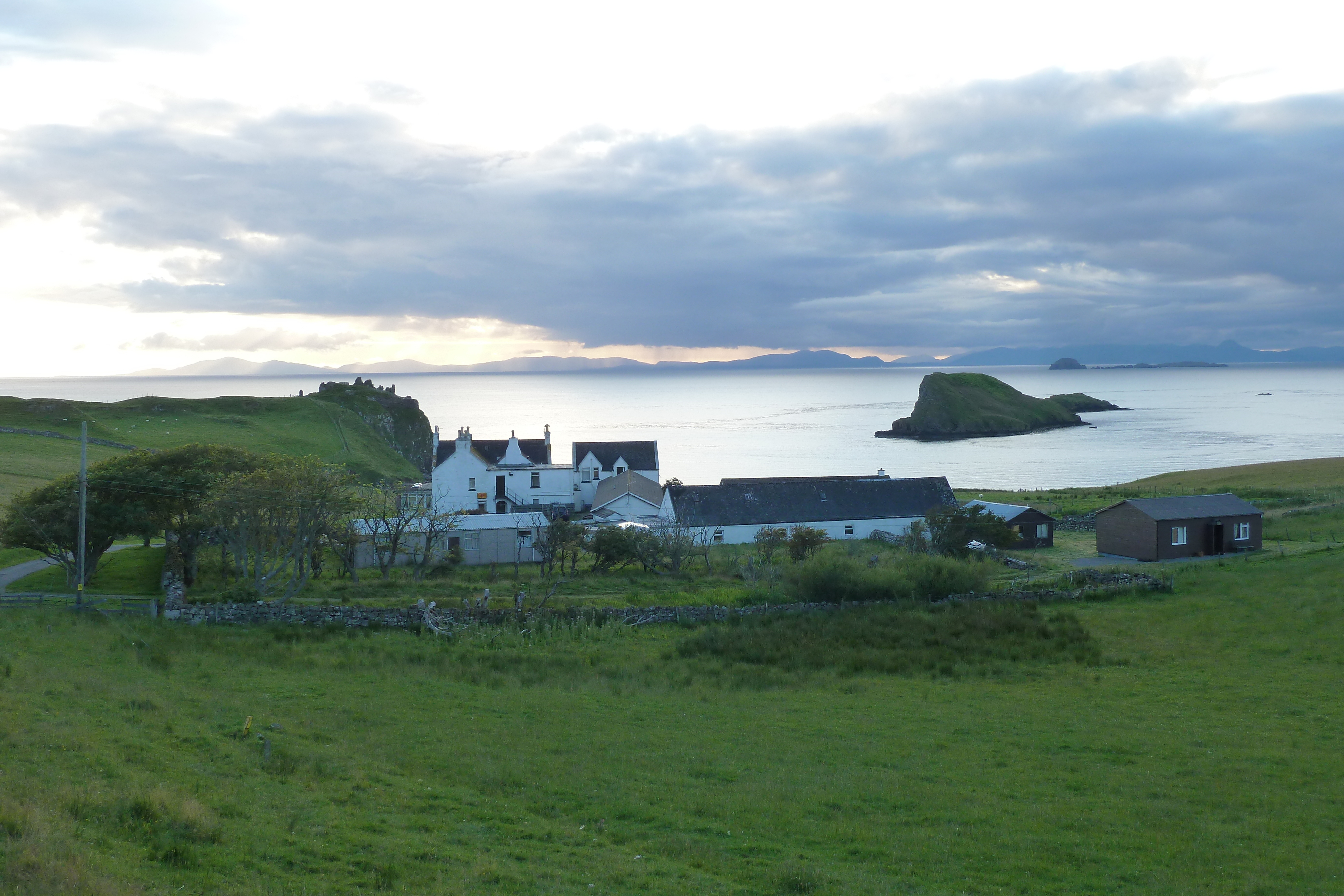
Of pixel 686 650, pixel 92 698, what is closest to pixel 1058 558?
pixel 686 650

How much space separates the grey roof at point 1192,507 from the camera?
45.8m

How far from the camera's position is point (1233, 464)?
124 m

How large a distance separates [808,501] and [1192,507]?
22155mm

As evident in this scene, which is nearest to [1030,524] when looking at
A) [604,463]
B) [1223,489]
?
[604,463]

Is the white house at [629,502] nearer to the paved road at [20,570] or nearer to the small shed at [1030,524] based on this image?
the small shed at [1030,524]

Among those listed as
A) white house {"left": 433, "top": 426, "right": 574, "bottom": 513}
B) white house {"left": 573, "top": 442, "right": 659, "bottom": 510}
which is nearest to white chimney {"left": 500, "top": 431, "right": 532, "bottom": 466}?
white house {"left": 433, "top": 426, "right": 574, "bottom": 513}

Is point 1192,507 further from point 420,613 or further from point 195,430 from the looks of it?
point 195,430

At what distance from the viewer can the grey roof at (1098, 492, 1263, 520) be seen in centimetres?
4584

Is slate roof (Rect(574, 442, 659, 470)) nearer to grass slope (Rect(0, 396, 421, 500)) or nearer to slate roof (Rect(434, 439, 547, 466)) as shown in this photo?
slate roof (Rect(434, 439, 547, 466))

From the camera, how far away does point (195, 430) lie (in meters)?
97.6

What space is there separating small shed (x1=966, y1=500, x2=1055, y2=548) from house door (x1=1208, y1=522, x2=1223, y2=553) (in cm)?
807

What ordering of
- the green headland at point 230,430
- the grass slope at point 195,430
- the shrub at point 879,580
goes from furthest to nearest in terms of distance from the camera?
1. the grass slope at point 195,430
2. the green headland at point 230,430
3. the shrub at point 879,580

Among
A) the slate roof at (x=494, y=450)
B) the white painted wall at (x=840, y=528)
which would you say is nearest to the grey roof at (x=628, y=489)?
the white painted wall at (x=840, y=528)

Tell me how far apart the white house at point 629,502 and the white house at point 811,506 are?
269 centimetres
